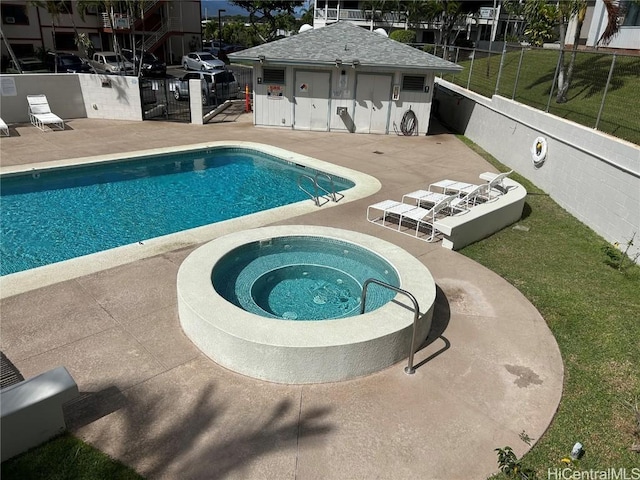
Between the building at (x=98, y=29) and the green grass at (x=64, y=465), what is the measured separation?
3279cm

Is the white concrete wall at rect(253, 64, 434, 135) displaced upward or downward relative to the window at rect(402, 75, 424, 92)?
downward

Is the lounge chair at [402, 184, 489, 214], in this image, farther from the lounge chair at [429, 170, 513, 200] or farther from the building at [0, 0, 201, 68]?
the building at [0, 0, 201, 68]

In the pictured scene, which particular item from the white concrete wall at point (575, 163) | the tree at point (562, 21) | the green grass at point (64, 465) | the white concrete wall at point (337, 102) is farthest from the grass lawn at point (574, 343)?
the white concrete wall at point (337, 102)

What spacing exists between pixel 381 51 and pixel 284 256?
44.5 feet

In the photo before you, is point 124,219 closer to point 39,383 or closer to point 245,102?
point 39,383

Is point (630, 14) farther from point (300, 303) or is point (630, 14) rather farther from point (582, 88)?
point (300, 303)

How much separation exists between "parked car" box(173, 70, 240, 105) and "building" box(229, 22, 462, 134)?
11.6ft

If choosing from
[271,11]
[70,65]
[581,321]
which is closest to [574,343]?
[581,321]

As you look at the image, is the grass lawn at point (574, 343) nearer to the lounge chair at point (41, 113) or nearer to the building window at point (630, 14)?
the lounge chair at point (41, 113)

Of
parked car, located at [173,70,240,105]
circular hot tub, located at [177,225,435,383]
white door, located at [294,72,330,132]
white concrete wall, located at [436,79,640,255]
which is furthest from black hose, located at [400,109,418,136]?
circular hot tub, located at [177,225,435,383]

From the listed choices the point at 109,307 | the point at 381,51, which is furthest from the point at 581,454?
the point at 381,51

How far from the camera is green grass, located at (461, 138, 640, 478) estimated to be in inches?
182

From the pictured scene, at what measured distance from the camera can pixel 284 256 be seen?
25.9 ft

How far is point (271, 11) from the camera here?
61.4 m
